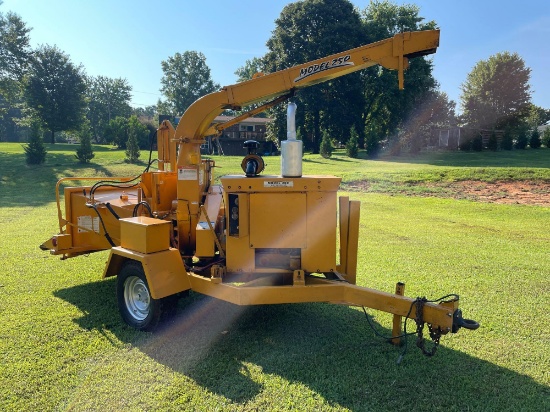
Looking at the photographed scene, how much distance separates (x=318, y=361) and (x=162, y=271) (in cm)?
186

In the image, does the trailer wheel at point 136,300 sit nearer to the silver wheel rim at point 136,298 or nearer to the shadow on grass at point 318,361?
the silver wheel rim at point 136,298

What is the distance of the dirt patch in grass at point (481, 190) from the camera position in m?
14.9

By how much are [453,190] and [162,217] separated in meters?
14.7

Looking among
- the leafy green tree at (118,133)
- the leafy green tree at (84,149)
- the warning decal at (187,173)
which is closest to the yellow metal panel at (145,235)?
the warning decal at (187,173)

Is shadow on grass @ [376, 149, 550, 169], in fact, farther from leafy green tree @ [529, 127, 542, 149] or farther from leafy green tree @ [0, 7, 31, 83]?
leafy green tree @ [0, 7, 31, 83]

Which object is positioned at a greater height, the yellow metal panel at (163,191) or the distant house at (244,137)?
the distant house at (244,137)

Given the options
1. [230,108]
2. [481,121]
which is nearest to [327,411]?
[230,108]

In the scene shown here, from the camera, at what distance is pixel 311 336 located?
4.32 metres

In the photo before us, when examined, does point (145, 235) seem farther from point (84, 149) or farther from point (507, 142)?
point (507, 142)

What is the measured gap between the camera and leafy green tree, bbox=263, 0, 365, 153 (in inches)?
1460

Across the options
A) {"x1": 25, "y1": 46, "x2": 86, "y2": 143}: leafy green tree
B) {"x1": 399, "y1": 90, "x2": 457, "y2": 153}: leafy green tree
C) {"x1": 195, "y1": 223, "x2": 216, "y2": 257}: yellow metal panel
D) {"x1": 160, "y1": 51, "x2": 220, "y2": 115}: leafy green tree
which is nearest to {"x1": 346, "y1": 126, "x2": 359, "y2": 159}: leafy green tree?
{"x1": 399, "y1": 90, "x2": 457, "y2": 153}: leafy green tree

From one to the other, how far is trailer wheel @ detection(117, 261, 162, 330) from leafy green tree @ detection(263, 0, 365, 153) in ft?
109

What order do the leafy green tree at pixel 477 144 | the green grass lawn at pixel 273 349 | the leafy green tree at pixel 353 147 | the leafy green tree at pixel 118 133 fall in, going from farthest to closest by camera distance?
1. the leafy green tree at pixel 118 133
2. the leafy green tree at pixel 477 144
3. the leafy green tree at pixel 353 147
4. the green grass lawn at pixel 273 349

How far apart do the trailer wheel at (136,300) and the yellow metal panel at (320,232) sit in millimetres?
1727
